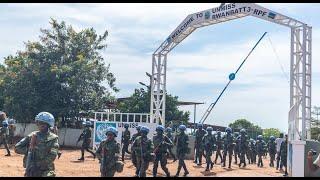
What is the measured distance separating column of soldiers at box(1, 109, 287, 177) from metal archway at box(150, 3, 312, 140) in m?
1.90

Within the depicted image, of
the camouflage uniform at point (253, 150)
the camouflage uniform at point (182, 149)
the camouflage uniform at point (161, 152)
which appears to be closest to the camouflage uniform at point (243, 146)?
the camouflage uniform at point (253, 150)

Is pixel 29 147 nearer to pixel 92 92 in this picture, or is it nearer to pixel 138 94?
pixel 92 92

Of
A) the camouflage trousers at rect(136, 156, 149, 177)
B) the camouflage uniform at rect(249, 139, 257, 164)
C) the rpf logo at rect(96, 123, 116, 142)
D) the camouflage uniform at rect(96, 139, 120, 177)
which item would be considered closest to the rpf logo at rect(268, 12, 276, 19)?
the camouflage uniform at rect(249, 139, 257, 164)

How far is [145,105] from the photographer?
1454 inches

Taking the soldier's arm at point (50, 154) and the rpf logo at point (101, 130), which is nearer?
the soldier's arm at point (50, 154)

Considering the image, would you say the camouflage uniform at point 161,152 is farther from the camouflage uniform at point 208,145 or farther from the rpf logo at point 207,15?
the rpf logo at point 207,15

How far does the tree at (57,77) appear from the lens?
3212 centimetres

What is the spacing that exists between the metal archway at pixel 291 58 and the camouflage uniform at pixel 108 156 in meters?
9.47

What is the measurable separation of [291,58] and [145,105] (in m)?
18.4

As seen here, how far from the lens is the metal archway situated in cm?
1892

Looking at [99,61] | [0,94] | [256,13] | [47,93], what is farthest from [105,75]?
[256,13]

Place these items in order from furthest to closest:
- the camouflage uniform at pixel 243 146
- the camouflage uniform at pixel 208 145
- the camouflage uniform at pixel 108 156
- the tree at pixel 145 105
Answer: the tree at pixel 145 105
the camouflage uniform at pixel 243 146
the camouflage uniform at pixel 208 145
the camouflage uniform at pixel 108 156

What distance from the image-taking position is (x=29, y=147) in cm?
771

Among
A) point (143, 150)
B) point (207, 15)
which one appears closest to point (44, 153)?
point (143, 150)
